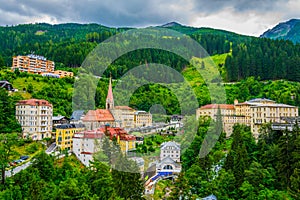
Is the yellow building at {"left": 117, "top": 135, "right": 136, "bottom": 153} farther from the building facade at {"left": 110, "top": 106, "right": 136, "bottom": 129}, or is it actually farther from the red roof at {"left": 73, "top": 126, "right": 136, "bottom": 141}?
the building facade at {"left": 110, "top": 106, "right": 136, "bottom": 129}

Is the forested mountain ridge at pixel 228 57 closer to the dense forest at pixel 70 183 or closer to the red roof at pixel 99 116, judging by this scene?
the red roof at pixel 99 116

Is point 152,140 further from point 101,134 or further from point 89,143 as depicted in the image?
point 89,143

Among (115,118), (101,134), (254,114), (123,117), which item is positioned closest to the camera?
(101,134)

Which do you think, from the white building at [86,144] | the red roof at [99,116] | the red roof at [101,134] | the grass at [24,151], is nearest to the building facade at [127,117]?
the red roof at [99,116]

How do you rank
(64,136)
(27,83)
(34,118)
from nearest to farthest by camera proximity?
1. (64,136)
2. (34,118)
3. (27,83)

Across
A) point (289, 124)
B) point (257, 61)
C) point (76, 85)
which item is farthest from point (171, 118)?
point (257, 61)

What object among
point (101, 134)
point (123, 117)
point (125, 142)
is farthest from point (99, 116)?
point (101, 134)
